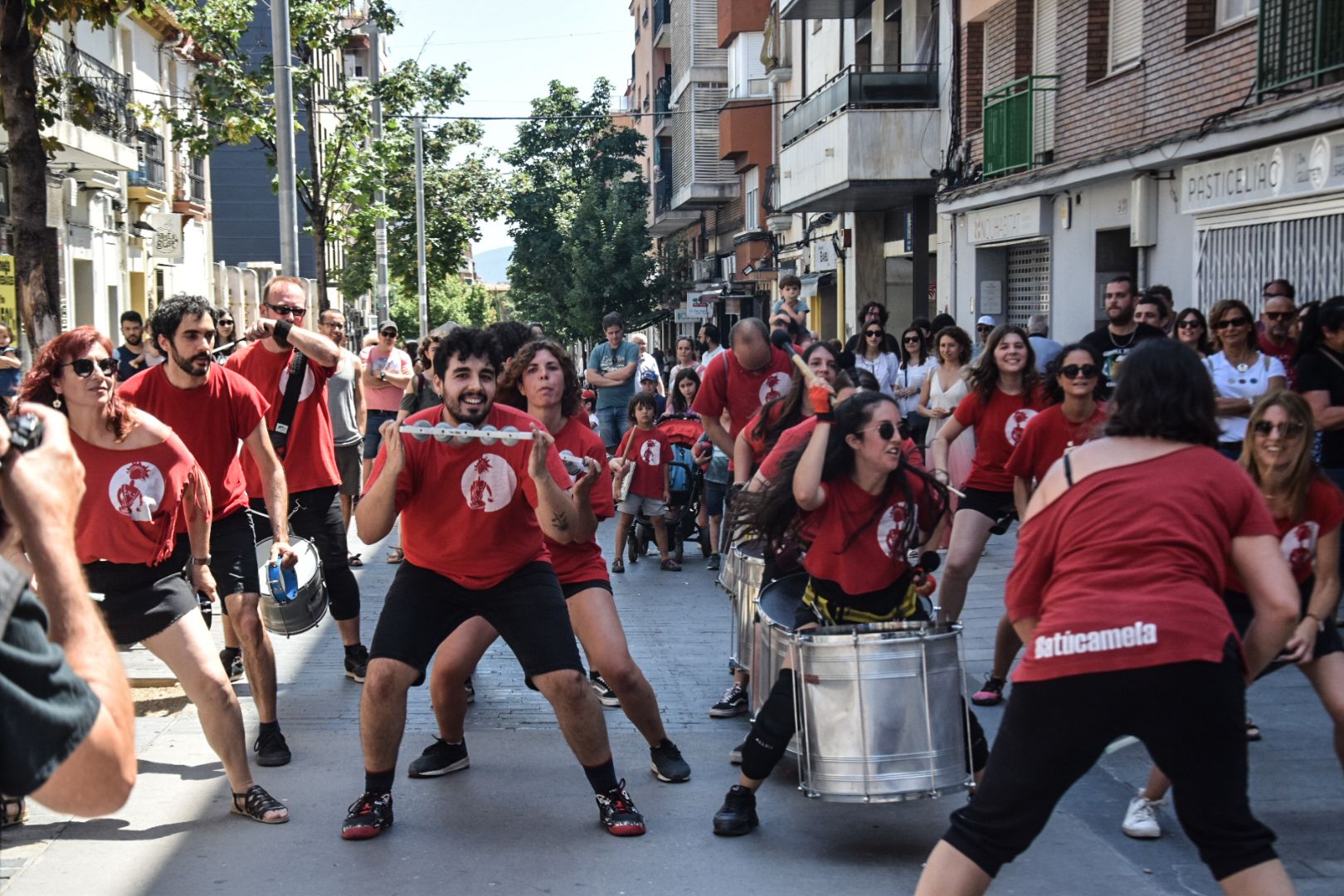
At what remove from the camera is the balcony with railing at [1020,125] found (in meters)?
17.6

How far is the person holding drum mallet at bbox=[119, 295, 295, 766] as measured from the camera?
624cm

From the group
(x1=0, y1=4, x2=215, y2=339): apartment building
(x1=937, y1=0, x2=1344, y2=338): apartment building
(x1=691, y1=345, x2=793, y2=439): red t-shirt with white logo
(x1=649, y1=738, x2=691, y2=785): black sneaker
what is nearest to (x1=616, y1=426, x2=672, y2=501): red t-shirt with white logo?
(x1=691, y1=345, x2=793, y2=439): red t-shirt with white logo

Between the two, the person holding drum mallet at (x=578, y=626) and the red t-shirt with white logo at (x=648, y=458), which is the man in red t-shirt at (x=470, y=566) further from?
the red t-shirt with white logo at (x=648, y=458)

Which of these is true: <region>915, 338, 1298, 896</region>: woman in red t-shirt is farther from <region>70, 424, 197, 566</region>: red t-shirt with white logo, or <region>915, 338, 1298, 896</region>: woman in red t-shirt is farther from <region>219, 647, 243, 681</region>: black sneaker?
<region>219, 647, 243, 681</region>: black sneaker

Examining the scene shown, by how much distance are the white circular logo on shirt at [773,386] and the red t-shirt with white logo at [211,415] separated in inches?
137

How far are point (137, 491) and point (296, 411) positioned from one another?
2160mm

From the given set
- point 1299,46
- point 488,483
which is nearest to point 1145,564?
point 488,483

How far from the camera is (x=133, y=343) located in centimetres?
1333

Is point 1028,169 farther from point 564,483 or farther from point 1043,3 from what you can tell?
point 564,483

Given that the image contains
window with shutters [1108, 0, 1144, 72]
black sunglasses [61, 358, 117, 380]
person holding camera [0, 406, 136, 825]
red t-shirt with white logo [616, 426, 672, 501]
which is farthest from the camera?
window with shutters [1108, 0, 1144, 72]

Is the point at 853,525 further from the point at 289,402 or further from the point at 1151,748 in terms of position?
the point at 289,402

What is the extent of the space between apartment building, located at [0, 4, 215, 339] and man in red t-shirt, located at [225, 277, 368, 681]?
1680 cm

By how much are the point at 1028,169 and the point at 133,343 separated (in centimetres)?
1018

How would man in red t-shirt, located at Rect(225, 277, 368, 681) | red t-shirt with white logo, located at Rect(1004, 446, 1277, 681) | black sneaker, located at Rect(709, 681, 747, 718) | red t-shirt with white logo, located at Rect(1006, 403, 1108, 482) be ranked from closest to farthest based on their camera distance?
red t-shirt with white logo, located at Rect(1004, 446, 1277, 681)
red t-shirt with white logo, located at Rect(1006, 403, 1108, 482)
black sneaker, located at Rect(709, 681, 747, 718)
man in red t-shirt, located at Rect(225, 277, 368, 681)
